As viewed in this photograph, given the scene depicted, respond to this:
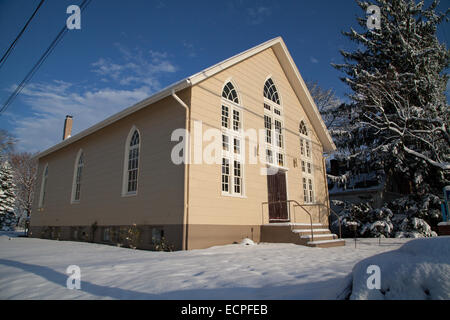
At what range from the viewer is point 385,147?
52.5ft

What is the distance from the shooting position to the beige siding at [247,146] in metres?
9.16

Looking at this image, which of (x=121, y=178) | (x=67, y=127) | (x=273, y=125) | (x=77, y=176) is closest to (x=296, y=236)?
(x=273, y=125)

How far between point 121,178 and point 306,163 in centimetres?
945

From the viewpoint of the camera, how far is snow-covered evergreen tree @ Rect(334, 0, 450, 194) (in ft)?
51.7

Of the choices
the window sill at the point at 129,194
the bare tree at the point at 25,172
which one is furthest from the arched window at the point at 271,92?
the bare tree at the point at 25,172

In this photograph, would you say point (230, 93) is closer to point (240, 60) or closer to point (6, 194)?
point (240, 60)

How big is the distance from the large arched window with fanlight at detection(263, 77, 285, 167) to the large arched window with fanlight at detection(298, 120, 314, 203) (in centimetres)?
194

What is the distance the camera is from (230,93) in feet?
36.5

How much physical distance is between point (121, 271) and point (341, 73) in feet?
68.0

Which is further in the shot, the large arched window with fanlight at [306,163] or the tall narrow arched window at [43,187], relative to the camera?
the tall narrow arched window at [43,187]

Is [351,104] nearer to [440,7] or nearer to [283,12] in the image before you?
[440,7]

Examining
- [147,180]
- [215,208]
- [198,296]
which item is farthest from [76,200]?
[198,296]

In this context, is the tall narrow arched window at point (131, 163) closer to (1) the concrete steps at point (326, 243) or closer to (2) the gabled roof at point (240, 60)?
(2) the gabled roof at point (240, 60)

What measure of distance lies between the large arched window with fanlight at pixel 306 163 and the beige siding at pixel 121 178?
25.5ft
